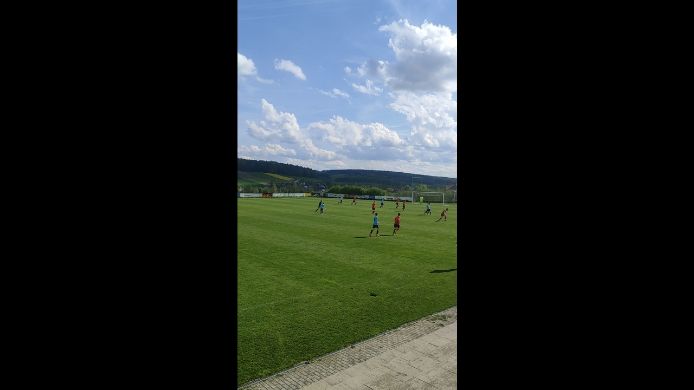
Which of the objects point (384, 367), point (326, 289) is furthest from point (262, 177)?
point (384, 367)

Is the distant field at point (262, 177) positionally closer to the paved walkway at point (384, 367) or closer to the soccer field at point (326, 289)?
the soccer field at point (326, 289)

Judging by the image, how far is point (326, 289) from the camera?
1096 centimetres

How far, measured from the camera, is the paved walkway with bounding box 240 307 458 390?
6.04 metres

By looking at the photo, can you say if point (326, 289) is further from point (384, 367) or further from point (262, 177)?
point (262, 177)

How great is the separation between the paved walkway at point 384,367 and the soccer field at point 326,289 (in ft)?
0.95

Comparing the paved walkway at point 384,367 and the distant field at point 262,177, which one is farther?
the distant field at point 262,177

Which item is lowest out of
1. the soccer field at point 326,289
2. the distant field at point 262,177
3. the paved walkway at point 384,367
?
the paved walkway at point 384,367

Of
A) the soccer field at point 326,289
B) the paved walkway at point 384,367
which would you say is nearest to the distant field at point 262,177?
the soccer field at point 326,289

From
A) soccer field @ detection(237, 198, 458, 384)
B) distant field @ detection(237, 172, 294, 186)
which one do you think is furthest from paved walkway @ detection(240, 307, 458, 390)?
distant field @ detection(237, 172, 294, 186)

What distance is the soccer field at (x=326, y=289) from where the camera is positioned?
7430mm

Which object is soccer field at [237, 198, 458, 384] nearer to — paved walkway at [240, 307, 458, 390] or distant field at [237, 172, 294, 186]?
paved walkway at [240, 307, 458, 390]
